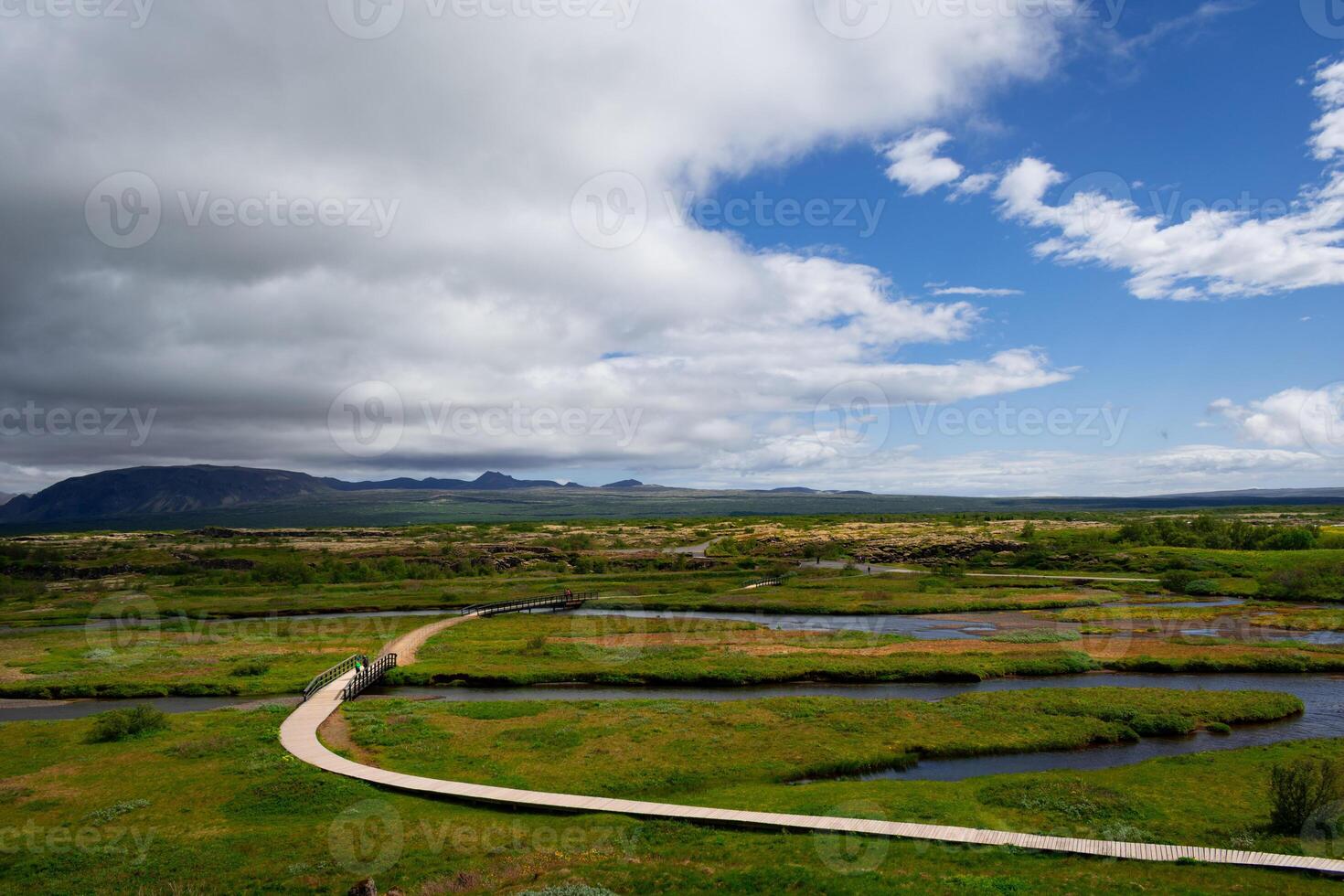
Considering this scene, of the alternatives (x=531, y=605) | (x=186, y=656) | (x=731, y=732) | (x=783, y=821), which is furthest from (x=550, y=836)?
(x=531, y=605)

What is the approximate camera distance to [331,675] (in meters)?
51.3

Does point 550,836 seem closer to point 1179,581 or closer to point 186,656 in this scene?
point 186,656

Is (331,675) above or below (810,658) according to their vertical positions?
above

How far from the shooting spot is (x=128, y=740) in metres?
38.1

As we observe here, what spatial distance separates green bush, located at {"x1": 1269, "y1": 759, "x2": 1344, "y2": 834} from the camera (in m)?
24.0

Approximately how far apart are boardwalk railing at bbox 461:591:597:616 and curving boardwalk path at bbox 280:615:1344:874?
5310 cm

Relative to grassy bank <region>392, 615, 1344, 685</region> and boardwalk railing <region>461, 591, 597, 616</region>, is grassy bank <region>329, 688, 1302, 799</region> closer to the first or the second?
grassy bank <region>392, 615, 1344, 685</region>

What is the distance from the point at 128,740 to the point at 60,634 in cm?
5267

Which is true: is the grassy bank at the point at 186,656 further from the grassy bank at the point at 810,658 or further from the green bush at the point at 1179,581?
the green bush at the point at 1179,581

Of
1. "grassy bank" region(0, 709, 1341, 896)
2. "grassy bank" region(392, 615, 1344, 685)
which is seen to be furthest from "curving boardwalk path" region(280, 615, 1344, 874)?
"grassy bank" region(392, 615, 1344, 685)

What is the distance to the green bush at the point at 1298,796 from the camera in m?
24.0

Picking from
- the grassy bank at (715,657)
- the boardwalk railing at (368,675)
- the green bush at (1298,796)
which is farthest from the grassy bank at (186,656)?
the green bush at (1298,796)

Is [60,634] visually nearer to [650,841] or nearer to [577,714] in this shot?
[577,714]

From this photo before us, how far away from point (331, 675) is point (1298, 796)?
54.7m
